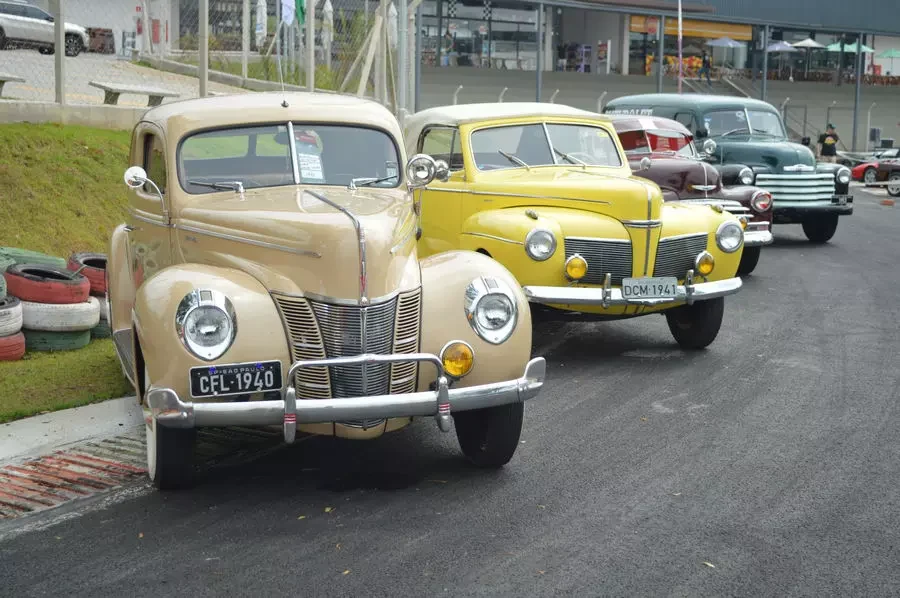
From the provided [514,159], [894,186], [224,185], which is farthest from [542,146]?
[894,186]

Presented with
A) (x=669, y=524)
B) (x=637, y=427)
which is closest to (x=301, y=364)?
(x=669, y=524)

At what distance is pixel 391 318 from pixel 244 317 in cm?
72

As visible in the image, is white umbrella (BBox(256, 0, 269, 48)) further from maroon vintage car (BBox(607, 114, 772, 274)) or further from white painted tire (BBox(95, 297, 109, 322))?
white painted tire (BBox(95, 297, 109, 322))

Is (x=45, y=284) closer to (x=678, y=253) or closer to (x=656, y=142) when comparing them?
(x=678, y=253)

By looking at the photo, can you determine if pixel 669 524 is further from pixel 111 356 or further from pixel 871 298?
pixel 871 298

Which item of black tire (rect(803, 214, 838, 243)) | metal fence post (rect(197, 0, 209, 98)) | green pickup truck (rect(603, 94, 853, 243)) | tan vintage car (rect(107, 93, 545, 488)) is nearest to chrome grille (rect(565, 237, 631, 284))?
tan vintage car (rect(107, 93, 545, 488))

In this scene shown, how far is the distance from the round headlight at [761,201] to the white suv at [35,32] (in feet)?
28.0

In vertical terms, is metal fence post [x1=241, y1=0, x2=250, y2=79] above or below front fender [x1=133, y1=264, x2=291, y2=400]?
above

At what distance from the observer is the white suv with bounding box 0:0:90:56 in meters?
14.0

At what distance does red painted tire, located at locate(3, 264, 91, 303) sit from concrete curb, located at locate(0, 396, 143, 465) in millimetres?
1360

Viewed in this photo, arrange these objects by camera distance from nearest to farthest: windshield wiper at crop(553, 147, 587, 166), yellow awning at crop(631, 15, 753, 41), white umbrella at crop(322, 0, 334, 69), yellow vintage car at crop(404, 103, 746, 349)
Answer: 1. yellow vintage car at crop(404, 103, 746, 349)
2. windshield wiper at crop(553, 147, 587, 166)
3. white umbrella at crop(322, 0, 334, 69)
4. yellow awning at crop(631, 15, 753, 41)

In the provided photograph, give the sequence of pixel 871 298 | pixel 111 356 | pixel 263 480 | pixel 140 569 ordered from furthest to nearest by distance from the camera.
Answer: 1. pixel 871 298
2. pixel 111 356
3. pixel 263 480
4. pixel 140 569

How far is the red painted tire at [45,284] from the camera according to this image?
27.3 ft

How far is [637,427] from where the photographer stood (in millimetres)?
7102
